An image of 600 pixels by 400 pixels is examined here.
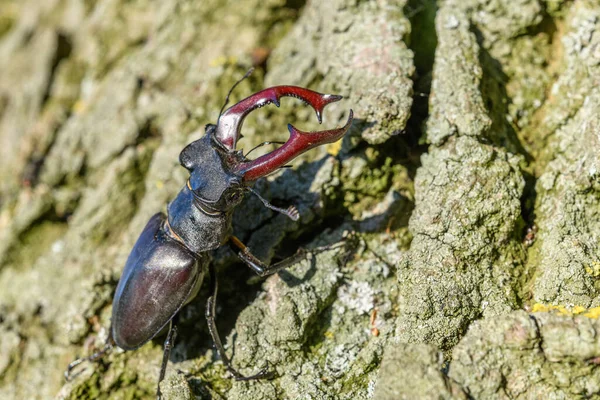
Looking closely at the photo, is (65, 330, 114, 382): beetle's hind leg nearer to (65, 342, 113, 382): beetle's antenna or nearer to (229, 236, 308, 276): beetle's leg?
(65, 342, 113, 382): beetle's antenna

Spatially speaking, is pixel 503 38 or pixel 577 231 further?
pixel 503 38

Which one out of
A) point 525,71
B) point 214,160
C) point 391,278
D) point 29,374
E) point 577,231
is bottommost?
point 29,374

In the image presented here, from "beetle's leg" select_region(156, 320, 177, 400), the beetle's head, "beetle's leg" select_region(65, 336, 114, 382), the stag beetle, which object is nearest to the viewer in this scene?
the beetle's head

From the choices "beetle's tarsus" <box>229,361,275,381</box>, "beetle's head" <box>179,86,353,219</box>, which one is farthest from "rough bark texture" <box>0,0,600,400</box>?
"beetle's head" <box>179,86,353,219</box>

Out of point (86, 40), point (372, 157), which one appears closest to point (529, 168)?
point (372, 157)

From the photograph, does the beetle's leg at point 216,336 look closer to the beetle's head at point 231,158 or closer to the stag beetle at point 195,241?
the stag beetle at point 195,241

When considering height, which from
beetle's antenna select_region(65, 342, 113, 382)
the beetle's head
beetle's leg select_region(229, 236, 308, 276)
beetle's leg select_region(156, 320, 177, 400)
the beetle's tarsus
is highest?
the beetle's head

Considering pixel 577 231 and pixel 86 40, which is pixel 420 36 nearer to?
pixel 577 231
